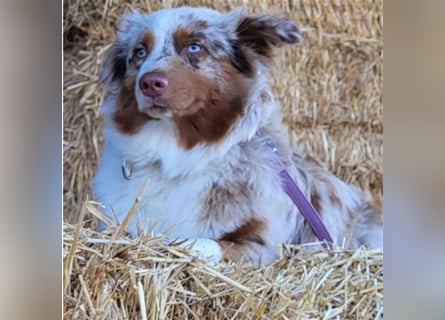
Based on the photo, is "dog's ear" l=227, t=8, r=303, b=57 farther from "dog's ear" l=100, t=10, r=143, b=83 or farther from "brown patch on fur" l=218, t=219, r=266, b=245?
"brown patch on fur" l=218, t=219, r=266, b=245

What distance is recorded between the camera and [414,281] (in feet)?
5.28

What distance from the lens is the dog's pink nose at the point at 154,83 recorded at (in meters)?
1.57

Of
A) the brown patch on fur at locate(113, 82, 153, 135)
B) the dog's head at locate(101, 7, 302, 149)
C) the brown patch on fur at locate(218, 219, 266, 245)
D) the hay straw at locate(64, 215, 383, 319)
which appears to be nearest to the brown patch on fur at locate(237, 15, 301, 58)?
the dog's head at locate(101, 7, 302, 149)

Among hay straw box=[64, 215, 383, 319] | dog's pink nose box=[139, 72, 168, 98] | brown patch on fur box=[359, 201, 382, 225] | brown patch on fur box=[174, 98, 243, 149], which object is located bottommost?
hay straw box=[64, 215, 383, 319]

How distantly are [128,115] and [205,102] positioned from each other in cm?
24

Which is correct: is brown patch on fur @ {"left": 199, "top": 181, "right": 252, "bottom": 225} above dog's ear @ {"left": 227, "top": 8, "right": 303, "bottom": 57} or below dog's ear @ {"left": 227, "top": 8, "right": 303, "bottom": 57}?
below

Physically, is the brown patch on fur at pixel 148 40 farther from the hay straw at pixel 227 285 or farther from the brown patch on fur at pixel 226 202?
the hay straw at pixel 227 285

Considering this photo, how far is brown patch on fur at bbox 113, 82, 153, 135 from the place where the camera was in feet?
5.28

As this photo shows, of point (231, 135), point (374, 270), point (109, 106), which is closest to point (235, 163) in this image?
point (231, 135)

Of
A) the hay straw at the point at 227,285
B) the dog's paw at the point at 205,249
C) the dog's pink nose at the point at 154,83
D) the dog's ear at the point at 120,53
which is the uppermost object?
the dog's ear at the point at 120,53

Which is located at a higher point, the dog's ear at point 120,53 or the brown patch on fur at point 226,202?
the dog's ear at point 120,53

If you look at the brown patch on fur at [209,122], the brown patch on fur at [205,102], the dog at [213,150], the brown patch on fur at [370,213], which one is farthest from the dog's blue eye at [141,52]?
the brown patch on fur at [370,213]

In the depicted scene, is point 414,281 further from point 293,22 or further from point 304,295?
point 293,22

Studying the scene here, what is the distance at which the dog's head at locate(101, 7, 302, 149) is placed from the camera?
5.19 ft
